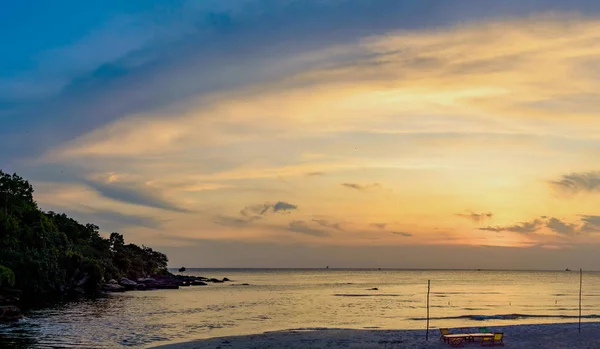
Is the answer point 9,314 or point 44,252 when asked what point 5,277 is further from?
point 9,314

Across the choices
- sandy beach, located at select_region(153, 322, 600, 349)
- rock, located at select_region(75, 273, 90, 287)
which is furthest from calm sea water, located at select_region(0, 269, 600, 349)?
rock, located at select_region(75, 273, 90, 287)

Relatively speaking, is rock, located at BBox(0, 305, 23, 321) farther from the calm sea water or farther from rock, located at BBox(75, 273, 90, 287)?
rock, located at BBox(75, 273, 90, 287)

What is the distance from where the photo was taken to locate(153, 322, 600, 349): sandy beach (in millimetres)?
35500

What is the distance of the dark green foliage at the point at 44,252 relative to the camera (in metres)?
78.9

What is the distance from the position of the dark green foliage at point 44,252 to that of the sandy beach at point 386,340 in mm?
43106

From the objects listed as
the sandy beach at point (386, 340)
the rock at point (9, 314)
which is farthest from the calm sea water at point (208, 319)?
the sandy beach at point (386, 340)

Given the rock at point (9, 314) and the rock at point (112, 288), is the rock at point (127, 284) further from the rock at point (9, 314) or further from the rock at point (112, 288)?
the rock at point (9, 314)

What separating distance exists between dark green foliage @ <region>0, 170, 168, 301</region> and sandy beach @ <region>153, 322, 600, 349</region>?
4311 centimetres

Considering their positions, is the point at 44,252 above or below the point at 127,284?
above

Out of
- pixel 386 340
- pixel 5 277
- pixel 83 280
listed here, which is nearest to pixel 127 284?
pixel 83 280

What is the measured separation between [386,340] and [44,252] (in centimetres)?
6610

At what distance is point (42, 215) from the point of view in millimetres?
104500

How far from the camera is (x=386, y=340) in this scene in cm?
3803

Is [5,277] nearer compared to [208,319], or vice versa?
[208,319]
